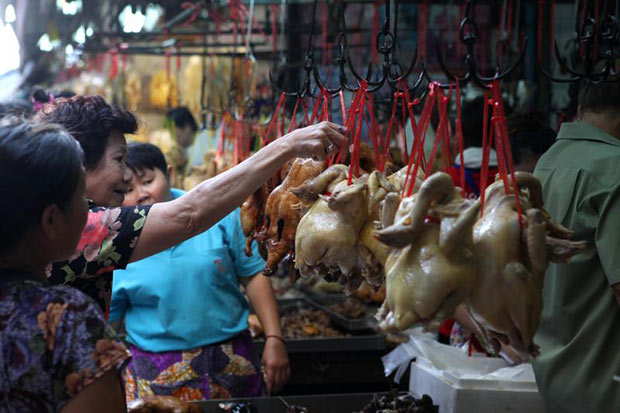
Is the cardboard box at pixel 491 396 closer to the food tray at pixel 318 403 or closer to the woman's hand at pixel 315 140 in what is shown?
the food tray at pixel 318 403

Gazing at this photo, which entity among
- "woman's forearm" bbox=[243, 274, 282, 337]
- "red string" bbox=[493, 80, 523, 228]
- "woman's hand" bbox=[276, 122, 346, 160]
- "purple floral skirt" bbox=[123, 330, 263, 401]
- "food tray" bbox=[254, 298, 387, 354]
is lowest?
"food tray" bbox=[254, 298, 387, 354]

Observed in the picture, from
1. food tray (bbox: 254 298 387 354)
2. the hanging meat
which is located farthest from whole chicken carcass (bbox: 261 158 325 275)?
food tray (bbox: 254 298 387 354)

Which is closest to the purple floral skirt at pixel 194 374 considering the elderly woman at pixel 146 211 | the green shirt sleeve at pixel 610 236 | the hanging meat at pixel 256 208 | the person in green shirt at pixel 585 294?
the hanging meat at pixel 256 208

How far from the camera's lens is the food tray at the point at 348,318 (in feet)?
17.4

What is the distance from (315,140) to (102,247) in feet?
2.45

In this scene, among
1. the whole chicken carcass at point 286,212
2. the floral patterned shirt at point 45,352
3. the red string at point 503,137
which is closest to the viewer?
the floral patterned shirt at point 45,352

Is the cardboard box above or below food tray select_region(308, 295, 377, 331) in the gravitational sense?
above

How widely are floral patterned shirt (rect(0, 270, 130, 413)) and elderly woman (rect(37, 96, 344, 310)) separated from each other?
755 mm

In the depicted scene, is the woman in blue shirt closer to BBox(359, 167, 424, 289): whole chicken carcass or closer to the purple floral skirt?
the purple floral skirt

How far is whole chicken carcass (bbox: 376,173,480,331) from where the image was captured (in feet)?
5.50

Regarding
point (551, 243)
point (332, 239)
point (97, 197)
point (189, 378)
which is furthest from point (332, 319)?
point (551, 243)

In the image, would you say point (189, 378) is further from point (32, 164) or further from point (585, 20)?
point (585, 20)

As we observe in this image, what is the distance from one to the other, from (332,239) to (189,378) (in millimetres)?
1837

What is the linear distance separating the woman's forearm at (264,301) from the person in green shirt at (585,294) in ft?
4.82
